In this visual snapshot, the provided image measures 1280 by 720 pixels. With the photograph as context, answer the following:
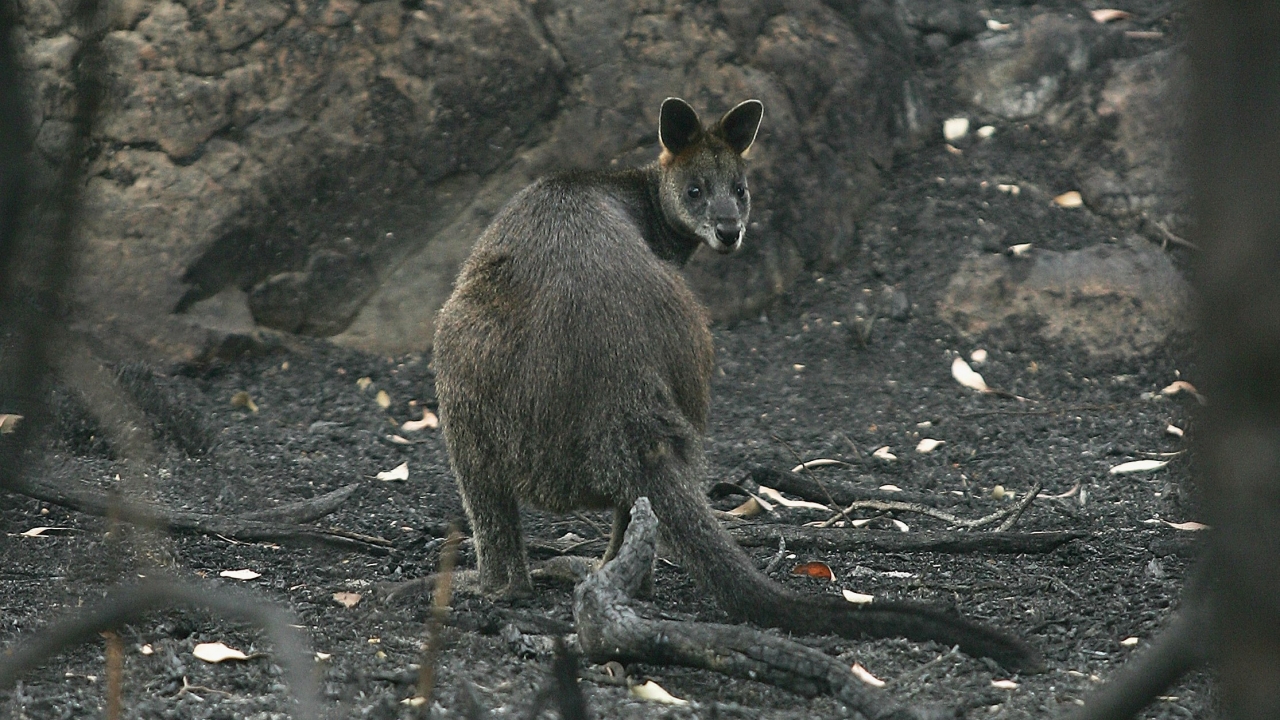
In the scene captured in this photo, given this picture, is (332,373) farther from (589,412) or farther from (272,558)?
(589,412)

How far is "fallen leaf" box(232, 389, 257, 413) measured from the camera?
713 centimetres

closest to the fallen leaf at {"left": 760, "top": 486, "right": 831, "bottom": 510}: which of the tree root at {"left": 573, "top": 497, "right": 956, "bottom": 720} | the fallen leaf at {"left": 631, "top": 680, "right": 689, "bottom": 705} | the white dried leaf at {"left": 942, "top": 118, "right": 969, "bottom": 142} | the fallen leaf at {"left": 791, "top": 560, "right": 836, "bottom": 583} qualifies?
the fallen leaf at {"left": 791, "top": 560, "right": 836, "bottom": 583}

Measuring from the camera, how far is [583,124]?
8023 millimetres

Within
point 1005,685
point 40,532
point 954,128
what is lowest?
point 954,128

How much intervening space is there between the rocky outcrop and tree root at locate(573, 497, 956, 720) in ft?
14.0

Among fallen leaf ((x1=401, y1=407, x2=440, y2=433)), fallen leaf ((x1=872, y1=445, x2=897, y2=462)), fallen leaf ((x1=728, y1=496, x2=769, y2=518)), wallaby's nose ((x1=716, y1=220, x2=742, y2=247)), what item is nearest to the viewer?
wallaby's nose ((x1=716, y1=220, x2=742, y2=247))

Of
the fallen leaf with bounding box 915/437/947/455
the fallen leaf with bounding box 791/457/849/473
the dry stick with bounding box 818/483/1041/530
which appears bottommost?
the fallen leaf with bounding box 915/437/947/455

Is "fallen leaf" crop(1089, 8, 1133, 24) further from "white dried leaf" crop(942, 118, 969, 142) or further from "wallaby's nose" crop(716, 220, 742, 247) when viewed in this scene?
"wallaby's nose" crop(716, 220, 742, 247)

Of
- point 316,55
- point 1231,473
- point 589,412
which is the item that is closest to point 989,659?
point 589,412

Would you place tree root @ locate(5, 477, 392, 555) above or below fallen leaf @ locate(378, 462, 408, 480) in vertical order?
above

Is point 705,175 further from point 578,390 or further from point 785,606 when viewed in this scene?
point 785,606

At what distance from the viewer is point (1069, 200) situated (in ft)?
28.7

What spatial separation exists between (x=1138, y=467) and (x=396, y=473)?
3.69 meters

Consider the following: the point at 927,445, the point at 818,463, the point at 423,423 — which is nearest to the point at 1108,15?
the point at 927,445
